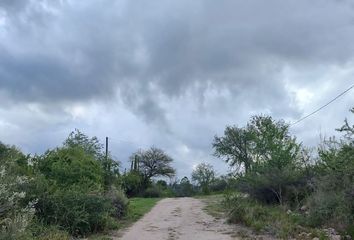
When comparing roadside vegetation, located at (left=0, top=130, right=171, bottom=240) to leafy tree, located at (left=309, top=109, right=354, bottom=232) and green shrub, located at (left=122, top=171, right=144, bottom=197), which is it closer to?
leafy tree, located at (left=309, top=109, right=354, bottom=232)

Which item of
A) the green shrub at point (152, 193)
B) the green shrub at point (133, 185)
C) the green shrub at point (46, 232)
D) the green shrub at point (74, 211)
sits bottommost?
the green shrub at point (46, 232)

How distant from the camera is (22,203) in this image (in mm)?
15859

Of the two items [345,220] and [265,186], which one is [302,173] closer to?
[265,186]

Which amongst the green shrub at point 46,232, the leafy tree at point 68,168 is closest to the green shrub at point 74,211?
the green shrub at point 46,232

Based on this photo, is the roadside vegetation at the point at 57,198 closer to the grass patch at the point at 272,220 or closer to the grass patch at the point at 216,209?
the grass patch at the point at 216,209

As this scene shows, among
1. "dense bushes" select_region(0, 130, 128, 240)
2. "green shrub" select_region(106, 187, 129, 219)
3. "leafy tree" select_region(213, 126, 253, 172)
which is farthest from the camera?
"leafy tree" select_region(213, 126, 253, 172)

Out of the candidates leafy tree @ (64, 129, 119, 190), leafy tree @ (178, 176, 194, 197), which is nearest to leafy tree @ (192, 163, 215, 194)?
leafy tree @ (178, 176, 194, 197)

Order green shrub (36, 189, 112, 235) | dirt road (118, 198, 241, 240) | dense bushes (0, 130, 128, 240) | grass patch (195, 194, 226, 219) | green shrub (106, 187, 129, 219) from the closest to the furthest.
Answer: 1. dense bushes (0, 130, 128, 240)
2. green shrub (36, 189, 112, 235)
3. dirt road (118, 198, 241, 240)
4. green shrub (106, 187, 129, 219)
5. grass patch (195, 194, 226, 219)

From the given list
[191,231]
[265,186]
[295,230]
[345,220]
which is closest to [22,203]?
[191,231]

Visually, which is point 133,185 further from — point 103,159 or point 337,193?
point 337,193

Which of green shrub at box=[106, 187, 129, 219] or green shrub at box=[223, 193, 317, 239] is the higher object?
green shrub at box=[106, 187, 129, 219]

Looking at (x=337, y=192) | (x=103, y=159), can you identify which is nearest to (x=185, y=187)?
(x=103, y=159)

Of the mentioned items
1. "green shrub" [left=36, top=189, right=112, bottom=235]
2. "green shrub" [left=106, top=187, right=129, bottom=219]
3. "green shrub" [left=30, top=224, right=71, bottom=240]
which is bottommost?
"green shrub" [left=30, top=224, right=71, bottom=240]

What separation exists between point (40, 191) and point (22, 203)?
3.51ft
